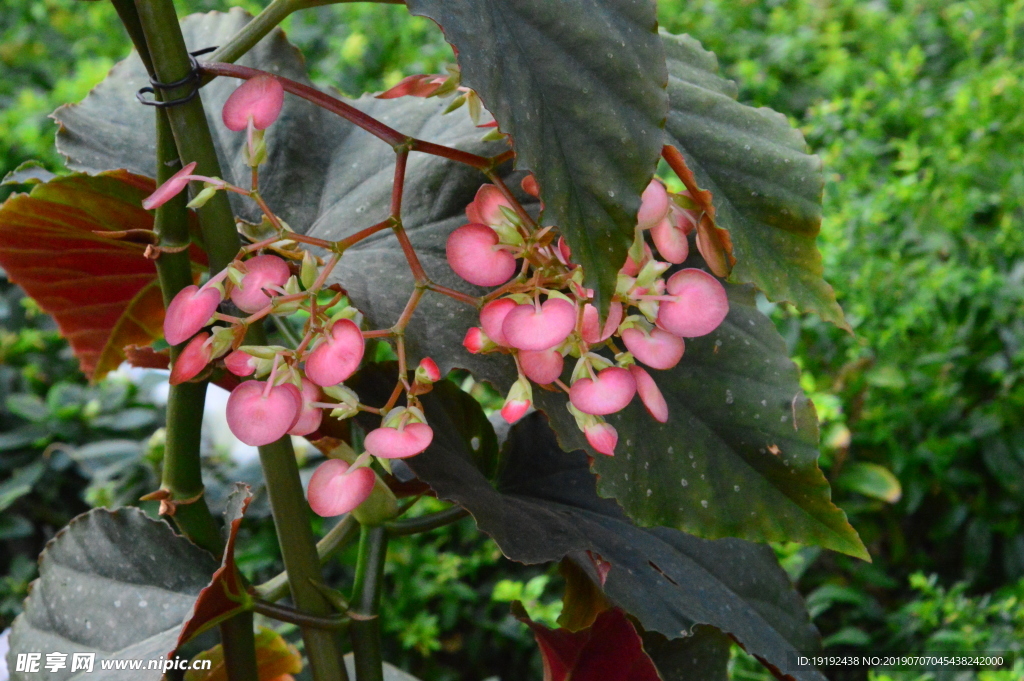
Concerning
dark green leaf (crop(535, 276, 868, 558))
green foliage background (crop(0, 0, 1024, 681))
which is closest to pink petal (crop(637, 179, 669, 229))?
dark green leaf (crop(535, 276, 868, 558))

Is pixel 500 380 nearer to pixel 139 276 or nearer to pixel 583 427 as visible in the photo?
pixel 583 427

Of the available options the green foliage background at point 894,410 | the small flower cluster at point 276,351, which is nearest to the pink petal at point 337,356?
the small flower cluster at point 276,351

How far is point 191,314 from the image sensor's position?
337mm

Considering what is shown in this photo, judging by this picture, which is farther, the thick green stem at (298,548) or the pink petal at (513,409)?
the thick green stem at (298,548)

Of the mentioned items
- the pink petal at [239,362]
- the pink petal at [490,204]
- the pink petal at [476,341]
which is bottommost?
the pink petal at [476,341]

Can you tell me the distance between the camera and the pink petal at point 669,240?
351 millimetres

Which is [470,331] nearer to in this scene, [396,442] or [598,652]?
[396,442]

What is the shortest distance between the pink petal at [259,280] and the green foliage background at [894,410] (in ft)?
1.95

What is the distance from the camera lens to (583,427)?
0.35 m

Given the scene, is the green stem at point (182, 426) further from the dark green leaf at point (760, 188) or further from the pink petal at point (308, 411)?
the dark green leaf at point (760, 188)

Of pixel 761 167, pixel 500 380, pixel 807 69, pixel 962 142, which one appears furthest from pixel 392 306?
pixel 807 69

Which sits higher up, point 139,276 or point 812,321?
point 139,276

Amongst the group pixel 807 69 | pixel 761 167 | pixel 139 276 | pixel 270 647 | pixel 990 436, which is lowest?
pixel 990 436

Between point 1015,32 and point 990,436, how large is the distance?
97cm
